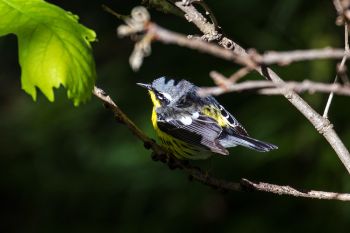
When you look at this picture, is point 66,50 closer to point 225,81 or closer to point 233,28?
point 225,81

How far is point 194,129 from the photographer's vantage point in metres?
2.91

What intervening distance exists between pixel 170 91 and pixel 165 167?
1.00 m

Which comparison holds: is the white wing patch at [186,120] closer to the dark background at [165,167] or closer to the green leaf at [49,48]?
the dark background at [165,167]

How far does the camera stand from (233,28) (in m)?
4.44

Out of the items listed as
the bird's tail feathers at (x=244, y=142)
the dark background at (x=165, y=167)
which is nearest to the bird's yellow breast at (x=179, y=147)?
the bird's tail feathers at (x=244, y=142)

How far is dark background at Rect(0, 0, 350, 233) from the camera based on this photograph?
364 cm

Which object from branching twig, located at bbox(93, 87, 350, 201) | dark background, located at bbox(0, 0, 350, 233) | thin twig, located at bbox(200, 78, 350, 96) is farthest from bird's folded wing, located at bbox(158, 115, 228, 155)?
thin twig, located at bbox(200, 78, 350, 96)

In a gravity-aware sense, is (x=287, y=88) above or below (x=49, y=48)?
above

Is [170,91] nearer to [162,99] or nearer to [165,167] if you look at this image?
[162,99]

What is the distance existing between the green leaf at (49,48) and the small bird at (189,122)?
4.25 feet

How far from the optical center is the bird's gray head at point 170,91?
2998 millimetres

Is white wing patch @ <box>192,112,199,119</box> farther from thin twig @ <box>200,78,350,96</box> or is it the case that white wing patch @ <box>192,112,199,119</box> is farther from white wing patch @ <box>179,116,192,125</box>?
thin twig @ <box>200,78,350,96</box>

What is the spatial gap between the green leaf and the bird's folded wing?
4.04 ft

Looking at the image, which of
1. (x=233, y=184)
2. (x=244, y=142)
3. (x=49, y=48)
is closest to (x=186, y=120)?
(x=244, y=142)
